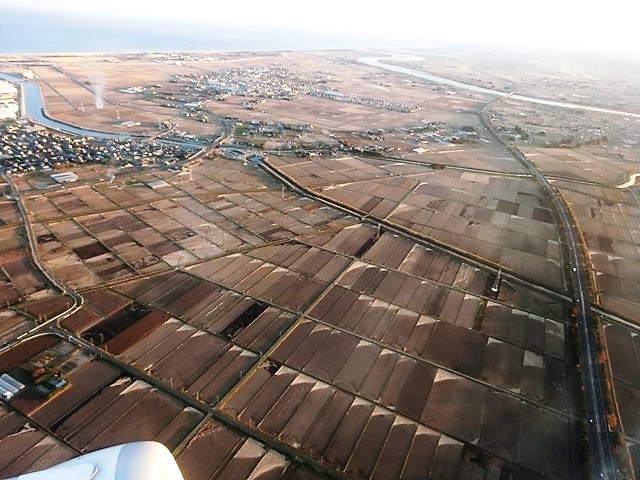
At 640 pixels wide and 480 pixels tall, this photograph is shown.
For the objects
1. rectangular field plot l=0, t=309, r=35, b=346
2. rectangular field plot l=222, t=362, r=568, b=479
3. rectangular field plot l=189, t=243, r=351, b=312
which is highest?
rectangular field plot l=189, t=243, r=351, b=312

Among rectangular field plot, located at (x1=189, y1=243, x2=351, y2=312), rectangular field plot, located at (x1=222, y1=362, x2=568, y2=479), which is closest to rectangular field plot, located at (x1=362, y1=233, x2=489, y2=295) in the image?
rectangular field plot, located at (x1=189, y1=243, x2=351, y2=312)

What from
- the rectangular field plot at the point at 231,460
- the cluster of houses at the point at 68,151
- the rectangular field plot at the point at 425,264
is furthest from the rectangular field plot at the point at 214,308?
the cluster of houses at the point at 68,151

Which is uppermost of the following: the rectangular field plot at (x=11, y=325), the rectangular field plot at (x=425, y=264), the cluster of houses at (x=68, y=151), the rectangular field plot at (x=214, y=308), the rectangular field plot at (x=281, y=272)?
the cluster of houses at (x=68, y=151)

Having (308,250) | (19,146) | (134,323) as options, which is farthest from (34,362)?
(19,146)

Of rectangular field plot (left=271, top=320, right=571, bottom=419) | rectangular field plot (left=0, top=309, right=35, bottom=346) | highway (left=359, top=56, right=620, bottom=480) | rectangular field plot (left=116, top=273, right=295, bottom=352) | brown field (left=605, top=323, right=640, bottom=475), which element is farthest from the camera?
rectangular field plot (left=116, top=273, right=295, bottom=352)

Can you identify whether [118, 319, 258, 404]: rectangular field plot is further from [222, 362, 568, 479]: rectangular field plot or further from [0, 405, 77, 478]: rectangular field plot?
[0, 405, 77, 478]: rectangular field plot

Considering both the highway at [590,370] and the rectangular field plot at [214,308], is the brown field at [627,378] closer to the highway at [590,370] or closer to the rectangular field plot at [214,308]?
the highway at [590,370]

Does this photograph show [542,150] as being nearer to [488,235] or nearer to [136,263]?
[488,235]

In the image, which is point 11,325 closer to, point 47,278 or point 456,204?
point 47,278

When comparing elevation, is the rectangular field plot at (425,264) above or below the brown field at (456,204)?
below
